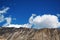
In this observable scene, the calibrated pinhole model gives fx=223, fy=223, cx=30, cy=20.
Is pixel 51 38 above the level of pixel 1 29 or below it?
below

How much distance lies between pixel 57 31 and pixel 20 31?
23.6m

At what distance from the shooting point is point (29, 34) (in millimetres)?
122750

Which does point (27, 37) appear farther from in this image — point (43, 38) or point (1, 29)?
point (1, 29)

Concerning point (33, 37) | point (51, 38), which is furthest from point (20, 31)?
point (51, 38)

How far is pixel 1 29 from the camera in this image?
13862 centimetres

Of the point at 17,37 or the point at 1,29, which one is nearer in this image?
the point at 17,37

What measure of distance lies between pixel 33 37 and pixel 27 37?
562cm

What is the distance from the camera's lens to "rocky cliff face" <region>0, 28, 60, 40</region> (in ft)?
372

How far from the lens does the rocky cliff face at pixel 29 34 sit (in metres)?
113

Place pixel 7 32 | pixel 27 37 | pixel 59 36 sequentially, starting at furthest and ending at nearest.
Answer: pixel 7 32 < pixel 27 37 < pixel 59 36

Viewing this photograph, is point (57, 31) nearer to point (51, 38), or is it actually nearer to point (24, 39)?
point (51, 38)

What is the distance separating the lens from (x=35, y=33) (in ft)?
389

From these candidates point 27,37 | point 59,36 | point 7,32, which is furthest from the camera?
point 7,32

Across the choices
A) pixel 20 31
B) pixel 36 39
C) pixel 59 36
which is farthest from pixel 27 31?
pixel 59 36
